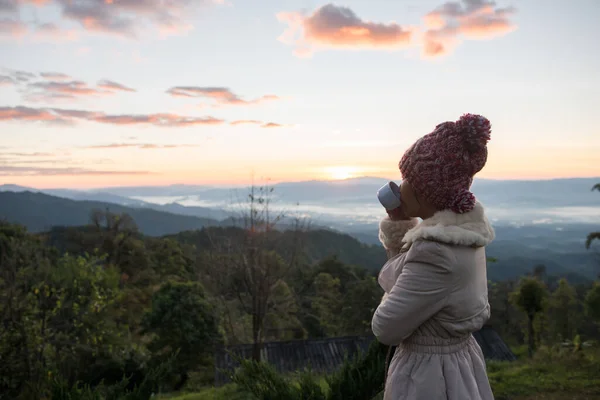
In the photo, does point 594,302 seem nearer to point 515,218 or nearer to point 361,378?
point 361,378

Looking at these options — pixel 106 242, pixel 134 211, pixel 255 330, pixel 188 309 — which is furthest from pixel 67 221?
pixel 255 330

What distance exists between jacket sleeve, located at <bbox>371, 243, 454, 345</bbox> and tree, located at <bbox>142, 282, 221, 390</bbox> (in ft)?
44.9

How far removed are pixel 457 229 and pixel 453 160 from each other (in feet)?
0.84

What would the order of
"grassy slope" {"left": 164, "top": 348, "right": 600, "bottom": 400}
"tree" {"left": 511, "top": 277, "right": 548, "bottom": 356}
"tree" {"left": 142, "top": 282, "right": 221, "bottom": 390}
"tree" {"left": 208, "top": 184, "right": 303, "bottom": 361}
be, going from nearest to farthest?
1. "grassy slope" {"left": 164, "top": 348, "right": 600, "bottom": 400}
2. "tree" {"left": 208, "top": 184, "right": 303, "bottom": 361}
3. "tree" {"left": 511, "top": 277, "right": 548, "bottom": 356}
4. "tree" {"left": 142, "top": 282, "right": 221, "bottom": 390}

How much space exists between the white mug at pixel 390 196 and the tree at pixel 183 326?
13592 millimetres

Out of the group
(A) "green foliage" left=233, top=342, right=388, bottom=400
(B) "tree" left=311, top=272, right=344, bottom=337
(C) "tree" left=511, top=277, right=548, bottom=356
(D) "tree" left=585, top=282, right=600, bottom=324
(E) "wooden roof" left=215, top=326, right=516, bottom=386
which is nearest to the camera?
(A) "green foliage" left=233, top=342, right=388, bottom=400

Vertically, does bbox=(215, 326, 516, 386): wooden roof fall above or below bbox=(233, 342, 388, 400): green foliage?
below

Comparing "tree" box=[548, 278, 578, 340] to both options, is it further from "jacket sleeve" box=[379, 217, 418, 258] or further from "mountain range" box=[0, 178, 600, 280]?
"jacket sleeve" box=[379, 217, 418, 258]

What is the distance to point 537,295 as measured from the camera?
12.6 metres

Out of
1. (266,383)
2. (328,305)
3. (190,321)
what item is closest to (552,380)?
(266,383)

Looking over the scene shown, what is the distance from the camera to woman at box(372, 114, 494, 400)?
1440mm

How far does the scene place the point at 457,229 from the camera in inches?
57.7

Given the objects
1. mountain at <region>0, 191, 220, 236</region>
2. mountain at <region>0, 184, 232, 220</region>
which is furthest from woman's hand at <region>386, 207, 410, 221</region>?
mountain at <region>0, 184, 232, 220</region>

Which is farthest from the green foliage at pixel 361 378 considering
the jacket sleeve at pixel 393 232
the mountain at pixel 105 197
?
the mountain at pixel 105 197
